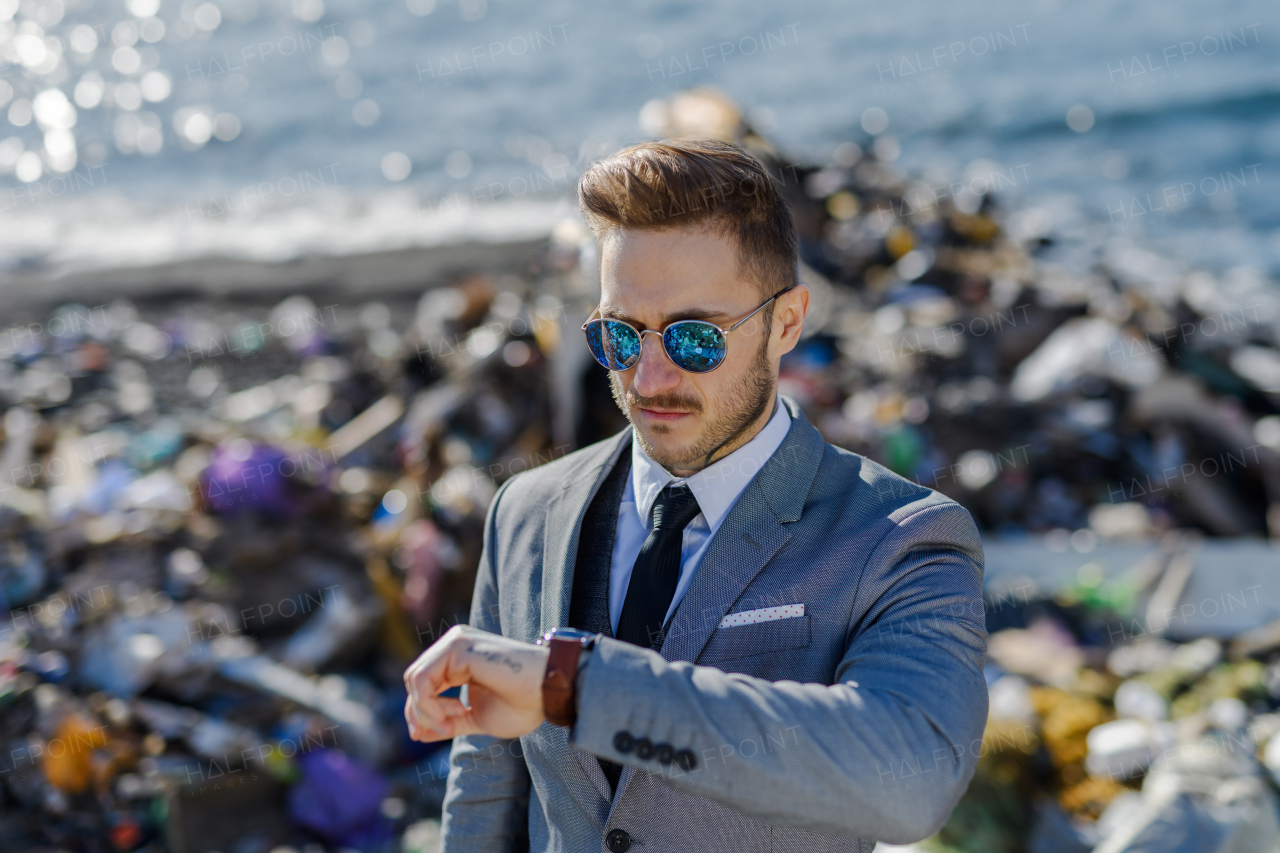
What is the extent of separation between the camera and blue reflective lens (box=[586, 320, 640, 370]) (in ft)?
4.91

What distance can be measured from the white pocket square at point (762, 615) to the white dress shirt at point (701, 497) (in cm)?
10

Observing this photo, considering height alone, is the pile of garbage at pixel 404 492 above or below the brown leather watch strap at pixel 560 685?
below

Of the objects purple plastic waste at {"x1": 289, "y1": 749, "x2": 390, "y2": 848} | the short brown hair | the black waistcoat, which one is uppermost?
the short brown hair

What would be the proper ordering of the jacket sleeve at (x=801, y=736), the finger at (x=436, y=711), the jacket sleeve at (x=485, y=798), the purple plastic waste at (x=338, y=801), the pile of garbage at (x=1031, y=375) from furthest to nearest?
the pile of garbage at (x=1031, y=375) < the purple plastic waste at (x=338, y=801) < the jacket sleeve at (x=485, y=798) < the finger at (x=436, y=711) < the jacket sleeve at (x=801, y=736)

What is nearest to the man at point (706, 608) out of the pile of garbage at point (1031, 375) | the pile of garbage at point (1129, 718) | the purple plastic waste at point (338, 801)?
the pile of garbage at point (1129, 718)

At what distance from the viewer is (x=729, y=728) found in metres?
1.11

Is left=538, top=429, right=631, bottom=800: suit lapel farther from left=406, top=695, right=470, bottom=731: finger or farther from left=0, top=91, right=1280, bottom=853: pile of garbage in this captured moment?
left=0, top=91, right=1280, bottom=853: pile of garbage

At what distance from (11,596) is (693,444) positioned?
4050mm

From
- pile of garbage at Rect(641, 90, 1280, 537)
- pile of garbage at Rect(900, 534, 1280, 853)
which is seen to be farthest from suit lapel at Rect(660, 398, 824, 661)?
pile of garbage at Rect(641, 90, 1280, 537)

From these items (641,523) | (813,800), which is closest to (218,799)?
(641,523)

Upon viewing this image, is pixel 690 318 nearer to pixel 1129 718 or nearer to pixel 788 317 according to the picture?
pixel 788 317

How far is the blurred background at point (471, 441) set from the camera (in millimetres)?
3391

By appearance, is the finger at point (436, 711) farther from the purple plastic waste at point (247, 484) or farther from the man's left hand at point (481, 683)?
the purple plastic waste at point (247, 484)

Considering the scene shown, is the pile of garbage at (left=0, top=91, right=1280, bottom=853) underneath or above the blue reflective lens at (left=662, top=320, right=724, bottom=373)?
underneath
